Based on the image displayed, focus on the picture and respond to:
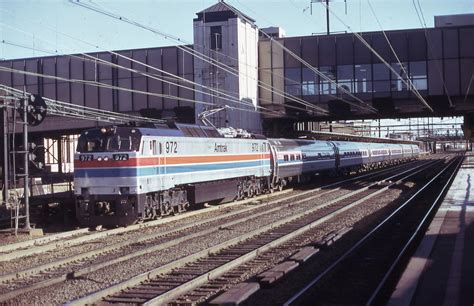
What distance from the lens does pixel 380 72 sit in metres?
42.7

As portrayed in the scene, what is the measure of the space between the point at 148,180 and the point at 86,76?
2888cm

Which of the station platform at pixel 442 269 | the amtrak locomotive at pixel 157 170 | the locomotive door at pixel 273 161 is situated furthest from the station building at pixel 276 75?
the station platform at pixel 442 269

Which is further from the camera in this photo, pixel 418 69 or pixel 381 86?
pixel 381 86

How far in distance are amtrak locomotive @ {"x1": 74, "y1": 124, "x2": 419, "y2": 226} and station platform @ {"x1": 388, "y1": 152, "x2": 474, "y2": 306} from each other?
877cm

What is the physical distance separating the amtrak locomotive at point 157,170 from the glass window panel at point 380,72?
54.5ft

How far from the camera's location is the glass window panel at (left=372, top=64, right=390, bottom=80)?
4253 centimetres

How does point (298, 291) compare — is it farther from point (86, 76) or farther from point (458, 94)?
point (86, 76)

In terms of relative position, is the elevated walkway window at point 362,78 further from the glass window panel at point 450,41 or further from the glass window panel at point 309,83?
the glass window panel at point 450,41

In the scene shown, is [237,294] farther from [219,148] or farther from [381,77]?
[381,77]

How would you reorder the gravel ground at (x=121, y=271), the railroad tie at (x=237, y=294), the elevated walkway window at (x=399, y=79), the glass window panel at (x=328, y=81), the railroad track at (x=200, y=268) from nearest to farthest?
the railroad tie at (x=237, y=294) → the railroad track at (x=200, y=268) → the gravel ground at (x=121, y=271) → the elevated walkway window at (x=399, y=79) → the glass window panel at (x=328, y=81)

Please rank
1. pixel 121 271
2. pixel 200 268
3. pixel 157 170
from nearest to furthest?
pixel 121 271 < pixel 200 268 < pixel 157 170

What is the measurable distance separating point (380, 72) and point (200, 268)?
112 feet

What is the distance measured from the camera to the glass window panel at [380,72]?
42531 mm

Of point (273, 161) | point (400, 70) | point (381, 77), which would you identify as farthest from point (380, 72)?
point (273, 161)
